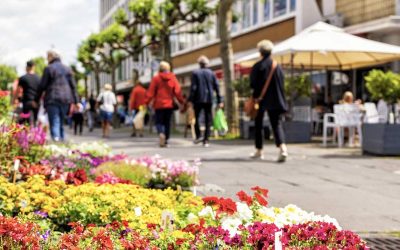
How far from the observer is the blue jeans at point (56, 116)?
12.5m

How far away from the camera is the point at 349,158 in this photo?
12891 mm

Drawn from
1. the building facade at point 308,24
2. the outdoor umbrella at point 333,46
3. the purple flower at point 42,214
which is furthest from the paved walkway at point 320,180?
the building facade at point 308,24

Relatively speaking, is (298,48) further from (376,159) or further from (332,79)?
(332,79)

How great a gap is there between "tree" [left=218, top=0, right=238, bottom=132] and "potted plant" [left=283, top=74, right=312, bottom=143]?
2.30 meters

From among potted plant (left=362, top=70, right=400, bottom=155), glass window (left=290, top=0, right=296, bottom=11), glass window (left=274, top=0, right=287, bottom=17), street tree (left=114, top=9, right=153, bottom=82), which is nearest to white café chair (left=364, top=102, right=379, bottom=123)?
potted plant (left=362, top=70, right=400, bottom=155)

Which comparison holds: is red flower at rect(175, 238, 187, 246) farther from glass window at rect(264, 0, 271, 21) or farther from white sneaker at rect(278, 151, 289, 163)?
glass window at rect(264, 0, 271, 21)

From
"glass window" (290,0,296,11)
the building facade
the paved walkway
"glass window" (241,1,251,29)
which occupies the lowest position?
the paved walkway

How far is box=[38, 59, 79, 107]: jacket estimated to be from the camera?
12.5 metres

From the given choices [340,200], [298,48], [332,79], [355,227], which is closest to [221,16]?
[298,48]

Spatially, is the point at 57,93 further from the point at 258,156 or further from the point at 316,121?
the point at 316,121

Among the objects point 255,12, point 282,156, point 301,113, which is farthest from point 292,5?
point 282,156

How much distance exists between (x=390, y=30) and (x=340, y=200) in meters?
17.3

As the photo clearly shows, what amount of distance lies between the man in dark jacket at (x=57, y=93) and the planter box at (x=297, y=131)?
6.37 meters

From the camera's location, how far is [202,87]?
52.5ft
